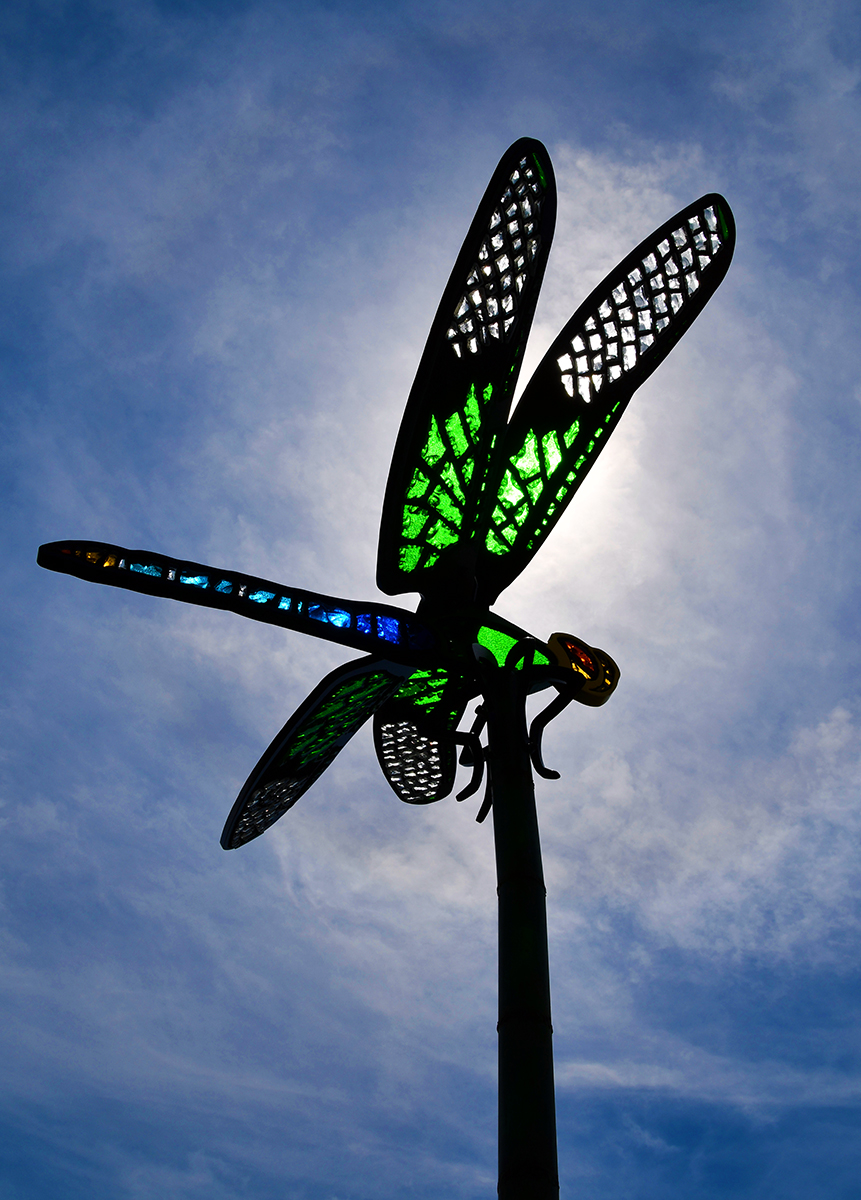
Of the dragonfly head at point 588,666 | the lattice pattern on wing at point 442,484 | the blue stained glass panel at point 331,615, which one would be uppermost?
the lattice pattern on wing at point 442,484

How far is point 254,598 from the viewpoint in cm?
749

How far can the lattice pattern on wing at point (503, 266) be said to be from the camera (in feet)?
26.3

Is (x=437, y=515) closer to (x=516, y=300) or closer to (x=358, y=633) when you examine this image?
(x=358, y=633)

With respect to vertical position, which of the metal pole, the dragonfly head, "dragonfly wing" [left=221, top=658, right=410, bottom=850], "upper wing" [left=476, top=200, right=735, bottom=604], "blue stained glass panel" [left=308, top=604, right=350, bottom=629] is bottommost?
the metal pole

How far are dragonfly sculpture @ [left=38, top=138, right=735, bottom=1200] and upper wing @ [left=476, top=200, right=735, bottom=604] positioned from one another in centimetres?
2

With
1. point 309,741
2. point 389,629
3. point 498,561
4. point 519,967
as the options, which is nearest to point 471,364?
point 498,561

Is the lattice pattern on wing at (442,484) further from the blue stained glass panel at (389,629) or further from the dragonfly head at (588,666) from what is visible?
the dragonfly head at (588,666)

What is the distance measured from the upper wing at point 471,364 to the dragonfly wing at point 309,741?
1.07 meters

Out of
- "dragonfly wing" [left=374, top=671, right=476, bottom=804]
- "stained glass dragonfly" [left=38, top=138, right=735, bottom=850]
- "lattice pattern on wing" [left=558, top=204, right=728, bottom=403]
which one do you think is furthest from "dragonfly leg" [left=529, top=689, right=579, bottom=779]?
"lattice pattern on wing" [left=558, top=204, right=728, bottom=403]

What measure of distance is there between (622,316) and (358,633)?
15.2 ft

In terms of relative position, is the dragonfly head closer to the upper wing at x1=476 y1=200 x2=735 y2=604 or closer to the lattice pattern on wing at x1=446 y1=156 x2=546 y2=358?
the upper wing at x1=476 y1=200 x2=735 y2=604

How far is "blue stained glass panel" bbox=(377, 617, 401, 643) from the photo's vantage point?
26.3 ft

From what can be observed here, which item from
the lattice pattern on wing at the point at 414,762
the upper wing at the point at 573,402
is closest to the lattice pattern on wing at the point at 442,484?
the upper wing at the point at 573,402

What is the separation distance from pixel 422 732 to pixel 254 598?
3.57 meters
